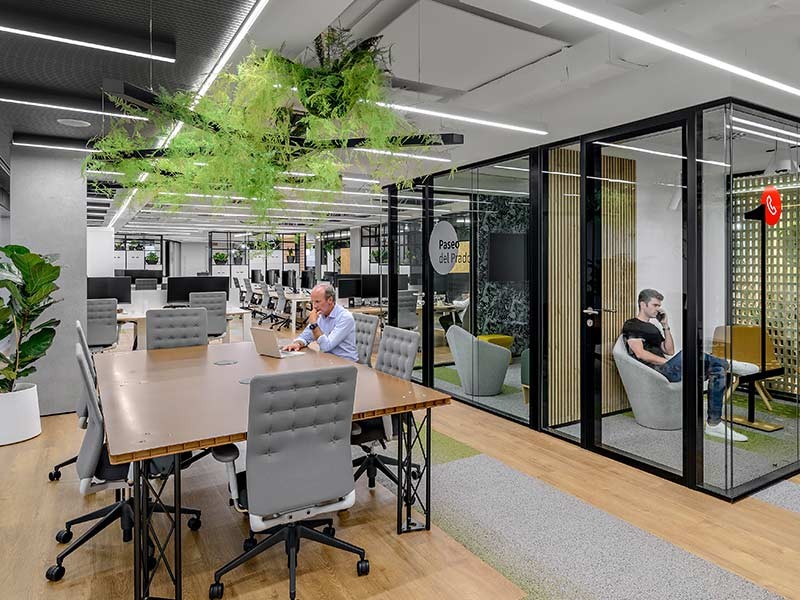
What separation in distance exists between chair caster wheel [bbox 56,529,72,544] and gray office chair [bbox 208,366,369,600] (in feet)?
3.46

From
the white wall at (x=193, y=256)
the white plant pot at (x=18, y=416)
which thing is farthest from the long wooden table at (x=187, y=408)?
the white wall at (x=193, y=256)

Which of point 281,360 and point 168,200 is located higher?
point 168,200

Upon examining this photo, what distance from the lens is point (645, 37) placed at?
2672mm

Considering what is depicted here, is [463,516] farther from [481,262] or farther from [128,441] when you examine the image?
[481,262]

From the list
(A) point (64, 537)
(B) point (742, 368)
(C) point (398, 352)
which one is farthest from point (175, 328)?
(B) point (742, 368)

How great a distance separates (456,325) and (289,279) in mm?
9528

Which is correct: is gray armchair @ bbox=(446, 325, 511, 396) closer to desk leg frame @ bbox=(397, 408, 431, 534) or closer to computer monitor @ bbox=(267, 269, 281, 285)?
desk leg frame @ bbox=(397, 408, 431, 534)

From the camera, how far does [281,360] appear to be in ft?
13.3

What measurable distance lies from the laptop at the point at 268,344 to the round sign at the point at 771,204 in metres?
3.80

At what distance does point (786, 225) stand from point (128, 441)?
16.2 feet

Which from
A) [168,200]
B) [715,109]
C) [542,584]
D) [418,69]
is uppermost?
[418,69]

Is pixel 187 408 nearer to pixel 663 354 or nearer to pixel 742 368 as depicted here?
pixel 663 354

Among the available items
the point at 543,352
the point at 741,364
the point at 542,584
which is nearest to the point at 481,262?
the point at 543,352

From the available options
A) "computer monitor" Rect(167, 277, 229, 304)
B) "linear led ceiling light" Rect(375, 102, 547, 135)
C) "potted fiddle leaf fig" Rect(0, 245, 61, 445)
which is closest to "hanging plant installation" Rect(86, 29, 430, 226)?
"linear led ceiling light" Rect(375, 102, 547, 135)
